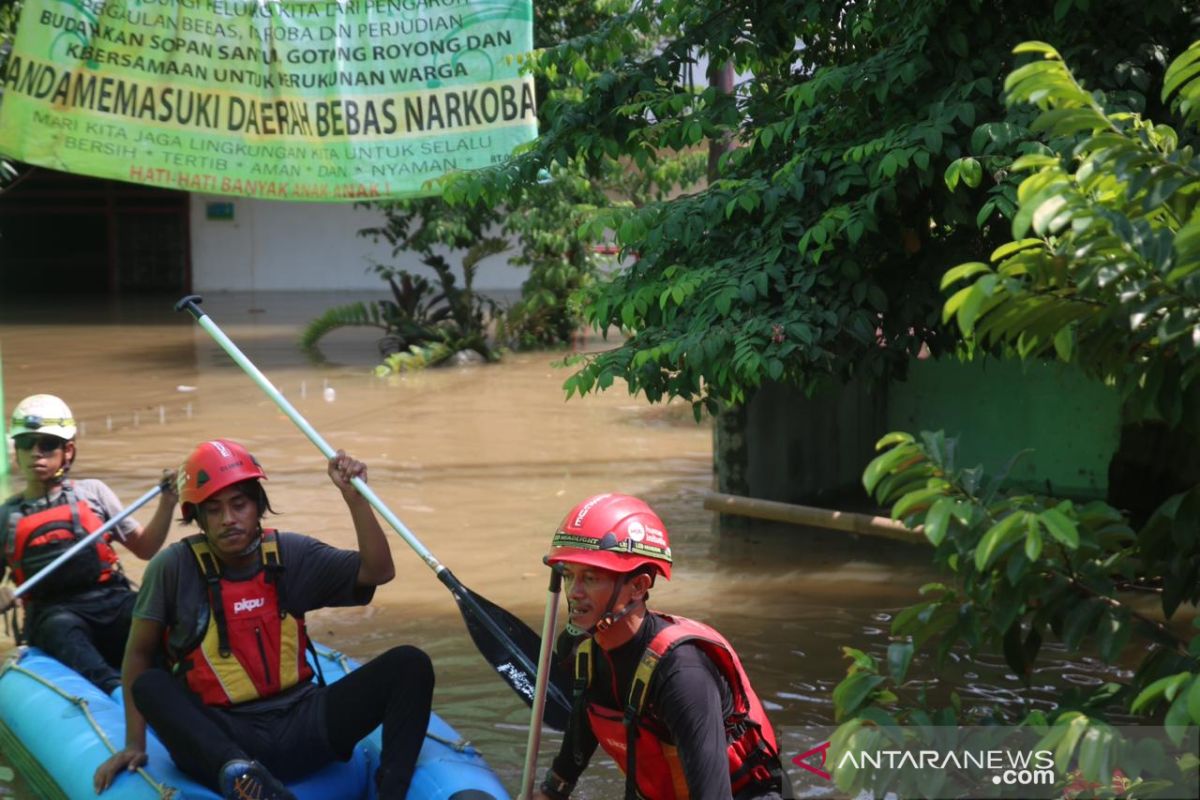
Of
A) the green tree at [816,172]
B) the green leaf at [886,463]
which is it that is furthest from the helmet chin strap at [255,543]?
the green leaf at [886,463]

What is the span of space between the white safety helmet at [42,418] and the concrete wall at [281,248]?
20.4 meters

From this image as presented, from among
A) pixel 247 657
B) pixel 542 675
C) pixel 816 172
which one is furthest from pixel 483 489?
pixel 542 675

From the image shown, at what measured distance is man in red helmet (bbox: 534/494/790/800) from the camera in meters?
3.51

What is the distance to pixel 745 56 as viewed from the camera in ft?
22.6

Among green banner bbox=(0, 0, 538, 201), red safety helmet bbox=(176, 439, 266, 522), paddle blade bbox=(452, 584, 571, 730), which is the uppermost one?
green banner bbox=(0, 0, 538, 201)

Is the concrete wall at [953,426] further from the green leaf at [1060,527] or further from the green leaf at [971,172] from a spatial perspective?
the green leaf at [1060,527]

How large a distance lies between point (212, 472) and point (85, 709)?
1.30 metres

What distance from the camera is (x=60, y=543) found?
19.7ft

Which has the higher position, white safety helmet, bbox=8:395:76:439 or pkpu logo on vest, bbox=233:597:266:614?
white safety helmet, bbox=8:395:76:439

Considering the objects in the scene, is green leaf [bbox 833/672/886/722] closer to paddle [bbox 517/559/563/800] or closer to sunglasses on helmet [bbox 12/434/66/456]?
paddle [bbox 517/559/563/800]

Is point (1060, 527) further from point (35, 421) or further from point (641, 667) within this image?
point (35, 421)

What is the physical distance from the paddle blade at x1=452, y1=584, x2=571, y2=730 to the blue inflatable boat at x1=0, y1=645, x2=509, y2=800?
0.91 ft

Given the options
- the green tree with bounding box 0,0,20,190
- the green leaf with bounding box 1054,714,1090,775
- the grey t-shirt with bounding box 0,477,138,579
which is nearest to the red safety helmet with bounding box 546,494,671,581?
the green leaf with bounding box 1054,714,1090,775

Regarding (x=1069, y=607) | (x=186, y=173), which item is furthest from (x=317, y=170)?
(x=1069, y=607)
